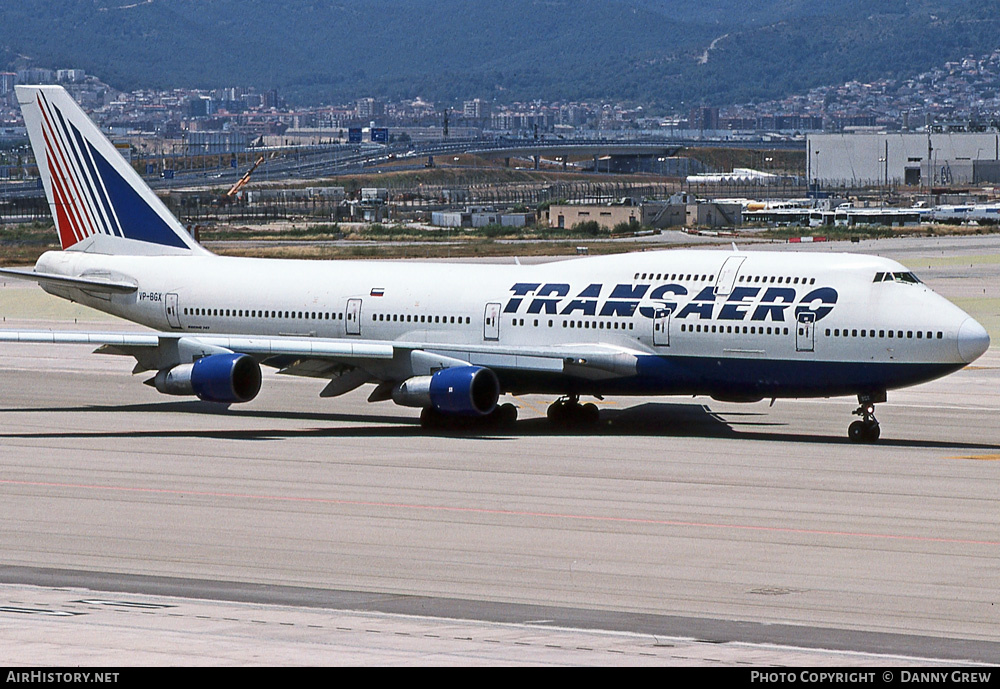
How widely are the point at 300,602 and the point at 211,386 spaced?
21659 mm

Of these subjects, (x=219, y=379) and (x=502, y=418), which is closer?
(x=219, y=379)

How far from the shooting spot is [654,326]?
4409 centimetres

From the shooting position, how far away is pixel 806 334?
139 feet

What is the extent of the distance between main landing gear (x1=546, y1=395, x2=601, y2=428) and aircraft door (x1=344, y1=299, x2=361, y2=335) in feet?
20.4

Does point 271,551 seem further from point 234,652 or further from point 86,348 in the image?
point 86,348

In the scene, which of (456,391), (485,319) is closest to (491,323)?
(485,319)

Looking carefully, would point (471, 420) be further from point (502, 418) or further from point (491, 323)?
point (491, 323)

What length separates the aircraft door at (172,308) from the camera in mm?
51312

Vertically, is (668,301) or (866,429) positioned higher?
(668,301)

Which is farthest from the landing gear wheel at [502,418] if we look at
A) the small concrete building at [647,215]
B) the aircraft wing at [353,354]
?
the small concrete building at [647,215]

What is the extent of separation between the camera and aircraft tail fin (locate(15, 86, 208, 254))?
2087 inches

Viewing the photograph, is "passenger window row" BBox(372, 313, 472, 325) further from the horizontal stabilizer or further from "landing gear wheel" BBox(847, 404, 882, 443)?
"landing gear wheel" BBox(847, 404, 882, 443)

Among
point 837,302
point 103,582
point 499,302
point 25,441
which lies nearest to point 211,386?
point 25,441

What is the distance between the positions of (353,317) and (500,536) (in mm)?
19044
